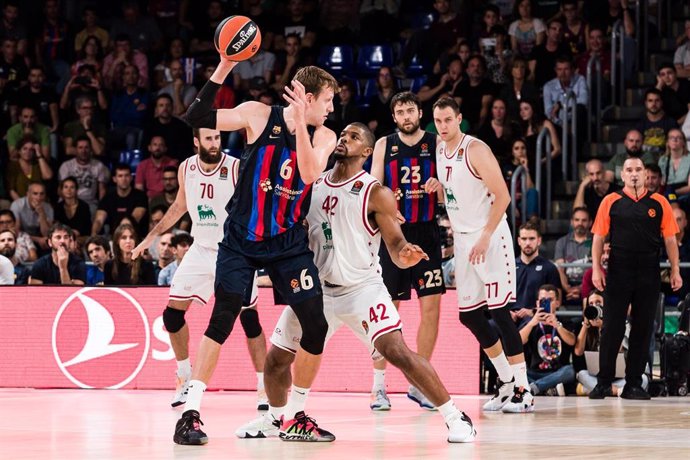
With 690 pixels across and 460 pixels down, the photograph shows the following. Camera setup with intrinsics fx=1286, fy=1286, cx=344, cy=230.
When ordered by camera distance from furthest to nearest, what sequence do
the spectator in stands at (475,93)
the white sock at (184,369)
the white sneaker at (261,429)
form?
1. the spectator in stands at (475,93)
2. the white sock at (184,369)
3. the white sneaker at (261,429)

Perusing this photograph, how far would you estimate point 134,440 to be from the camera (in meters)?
8.16

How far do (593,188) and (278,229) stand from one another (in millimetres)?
8243

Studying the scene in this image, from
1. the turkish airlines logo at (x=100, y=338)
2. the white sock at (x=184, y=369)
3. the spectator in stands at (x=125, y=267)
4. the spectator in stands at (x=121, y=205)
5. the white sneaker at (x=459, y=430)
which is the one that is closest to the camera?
the white sneaker at (x=459, y=430)

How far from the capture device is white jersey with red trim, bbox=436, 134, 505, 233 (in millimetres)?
10367

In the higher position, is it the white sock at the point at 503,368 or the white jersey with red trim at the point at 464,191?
the white jersey with red trim at the point at 464,191

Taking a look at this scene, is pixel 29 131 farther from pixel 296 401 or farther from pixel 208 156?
pixel 296 401

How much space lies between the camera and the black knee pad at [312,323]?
26.3 feet

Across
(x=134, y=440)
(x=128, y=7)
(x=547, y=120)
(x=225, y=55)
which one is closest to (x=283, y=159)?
(x=225, y=55)

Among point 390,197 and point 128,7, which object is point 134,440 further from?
point 128,7

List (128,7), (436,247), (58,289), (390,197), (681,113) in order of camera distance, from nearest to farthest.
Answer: (390,197) < (436,247) < (58,289) < (681,113) < (128,7)

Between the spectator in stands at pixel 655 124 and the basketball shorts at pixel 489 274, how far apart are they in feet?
20.8

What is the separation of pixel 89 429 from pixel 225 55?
9.32 feet

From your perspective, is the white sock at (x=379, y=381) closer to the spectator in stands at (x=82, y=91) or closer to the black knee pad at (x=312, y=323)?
the black knee pad at (x=312, y=323)

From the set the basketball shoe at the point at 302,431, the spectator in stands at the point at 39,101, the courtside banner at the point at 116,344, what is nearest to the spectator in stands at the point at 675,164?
the courtside banner at the point at 116,344
